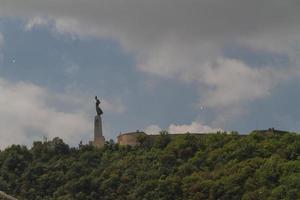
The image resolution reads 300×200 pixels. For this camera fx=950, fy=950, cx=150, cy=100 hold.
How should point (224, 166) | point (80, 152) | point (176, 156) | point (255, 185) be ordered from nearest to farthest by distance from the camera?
point (255, 185) → point (224, 166) → point (176, 156) → point (80, 152)

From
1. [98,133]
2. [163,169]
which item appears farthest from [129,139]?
[163,169]

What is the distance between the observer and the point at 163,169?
6144cm

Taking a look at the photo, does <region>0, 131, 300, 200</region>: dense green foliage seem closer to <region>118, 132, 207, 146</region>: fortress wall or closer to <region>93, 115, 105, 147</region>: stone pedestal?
<region>118, 132, 207, 146</region>: fortress wall

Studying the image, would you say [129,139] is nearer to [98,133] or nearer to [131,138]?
[131,138]

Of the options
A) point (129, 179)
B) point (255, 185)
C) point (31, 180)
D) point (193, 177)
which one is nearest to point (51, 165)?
point (31, 180)

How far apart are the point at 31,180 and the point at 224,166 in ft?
42.6

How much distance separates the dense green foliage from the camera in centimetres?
5650

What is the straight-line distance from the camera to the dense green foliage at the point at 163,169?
56500mm

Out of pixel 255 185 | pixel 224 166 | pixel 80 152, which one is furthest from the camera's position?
pixel 80 152

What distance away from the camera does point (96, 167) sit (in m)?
65.2

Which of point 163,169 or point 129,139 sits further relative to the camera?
point 129,139

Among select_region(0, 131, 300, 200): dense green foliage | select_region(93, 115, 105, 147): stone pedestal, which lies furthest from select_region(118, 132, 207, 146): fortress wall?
select_region(93, 115, 105, 147): stone pedestal

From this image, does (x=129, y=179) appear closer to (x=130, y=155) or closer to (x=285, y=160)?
(x=130, y=155)

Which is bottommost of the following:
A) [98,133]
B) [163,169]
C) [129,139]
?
[163,169]
